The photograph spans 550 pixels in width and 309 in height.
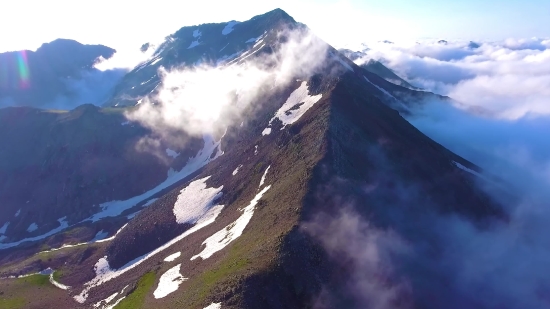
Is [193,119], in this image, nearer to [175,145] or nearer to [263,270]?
[175,145]

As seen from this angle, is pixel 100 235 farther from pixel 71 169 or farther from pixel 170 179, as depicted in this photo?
pixel 71 169

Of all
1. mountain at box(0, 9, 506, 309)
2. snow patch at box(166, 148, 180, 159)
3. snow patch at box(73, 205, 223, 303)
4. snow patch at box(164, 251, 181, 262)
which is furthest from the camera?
snow patch at box(166, 148, 180, 159)

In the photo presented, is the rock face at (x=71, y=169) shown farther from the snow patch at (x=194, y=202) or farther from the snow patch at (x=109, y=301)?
the snow patch at (x=109, y=301)

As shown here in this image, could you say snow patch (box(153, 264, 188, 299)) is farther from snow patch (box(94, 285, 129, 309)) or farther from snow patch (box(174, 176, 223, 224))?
snow patch (box(174, 176, 223, 224))

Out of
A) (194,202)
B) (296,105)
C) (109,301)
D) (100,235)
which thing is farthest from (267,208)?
(100,235)

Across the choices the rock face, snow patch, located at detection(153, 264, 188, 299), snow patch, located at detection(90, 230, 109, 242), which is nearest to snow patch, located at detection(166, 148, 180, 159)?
the rock face

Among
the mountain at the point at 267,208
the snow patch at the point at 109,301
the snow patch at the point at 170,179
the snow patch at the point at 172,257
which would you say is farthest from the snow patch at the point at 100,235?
the snow patch at the point at 172,257
